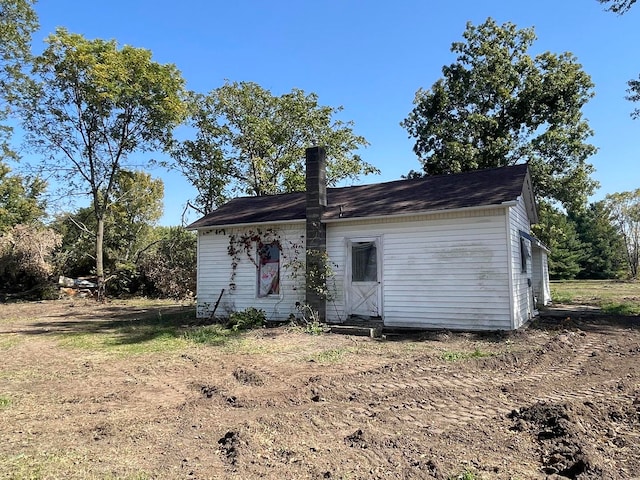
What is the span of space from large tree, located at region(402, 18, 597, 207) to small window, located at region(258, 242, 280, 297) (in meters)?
12.8

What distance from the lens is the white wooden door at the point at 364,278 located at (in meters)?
11.0

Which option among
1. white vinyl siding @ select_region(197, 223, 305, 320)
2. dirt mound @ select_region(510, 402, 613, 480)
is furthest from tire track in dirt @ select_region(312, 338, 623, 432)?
white vinyl siding @ select_region(197, 223, 305, 320)

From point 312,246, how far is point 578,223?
160 feet

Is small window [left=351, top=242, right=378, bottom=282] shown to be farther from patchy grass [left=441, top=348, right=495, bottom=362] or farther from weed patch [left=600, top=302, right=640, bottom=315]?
weed patch [left=600, top=302, right=640, bottom=315]

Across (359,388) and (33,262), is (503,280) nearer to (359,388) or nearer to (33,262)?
(359,388)

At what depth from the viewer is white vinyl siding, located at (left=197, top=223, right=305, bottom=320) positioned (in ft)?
39.7

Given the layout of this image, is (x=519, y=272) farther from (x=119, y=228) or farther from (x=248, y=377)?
(x=119, y=228)

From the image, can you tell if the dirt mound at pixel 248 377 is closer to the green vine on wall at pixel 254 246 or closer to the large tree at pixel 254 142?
the green vine on wall at pixel 254 246

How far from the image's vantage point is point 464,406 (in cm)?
479

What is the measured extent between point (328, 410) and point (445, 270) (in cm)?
614

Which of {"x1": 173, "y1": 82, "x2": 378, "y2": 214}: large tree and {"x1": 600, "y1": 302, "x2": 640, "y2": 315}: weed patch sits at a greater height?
{"x1": 173, "y1": 82, "x2": 378, "y2": 214}: large tree

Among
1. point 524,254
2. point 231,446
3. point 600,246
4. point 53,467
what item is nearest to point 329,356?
point 231,446

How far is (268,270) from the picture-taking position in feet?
40.9

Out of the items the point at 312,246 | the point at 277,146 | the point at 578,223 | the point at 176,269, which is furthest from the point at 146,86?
the point at 578,223
